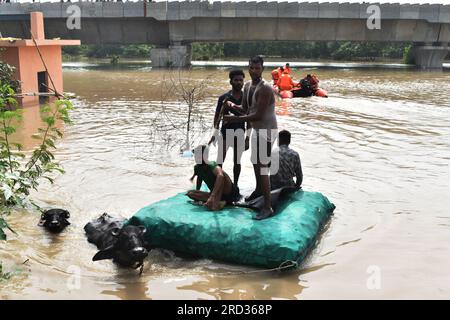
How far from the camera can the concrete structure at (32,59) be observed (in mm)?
15367

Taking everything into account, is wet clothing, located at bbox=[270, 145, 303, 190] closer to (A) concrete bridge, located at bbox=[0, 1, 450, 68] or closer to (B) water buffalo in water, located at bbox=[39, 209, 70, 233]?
(B) water buffalo in water, located at bbox=[39, 209, 70, 233]

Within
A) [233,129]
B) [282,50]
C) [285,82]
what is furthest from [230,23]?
[233,129]

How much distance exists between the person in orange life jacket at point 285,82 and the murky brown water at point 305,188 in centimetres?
387

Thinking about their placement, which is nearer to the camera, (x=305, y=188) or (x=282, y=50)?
(x=305, y=188)

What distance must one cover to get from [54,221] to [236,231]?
2.23 m

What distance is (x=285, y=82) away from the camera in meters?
19.1

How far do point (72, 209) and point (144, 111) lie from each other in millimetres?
9074

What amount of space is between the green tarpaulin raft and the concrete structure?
33.6 ft

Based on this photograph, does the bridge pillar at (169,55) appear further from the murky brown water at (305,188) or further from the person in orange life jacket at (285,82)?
the murky brown water at (305,188)

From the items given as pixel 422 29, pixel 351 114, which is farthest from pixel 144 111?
pixel 422 29

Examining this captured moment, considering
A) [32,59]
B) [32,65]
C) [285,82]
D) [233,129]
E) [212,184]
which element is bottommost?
[212,184]

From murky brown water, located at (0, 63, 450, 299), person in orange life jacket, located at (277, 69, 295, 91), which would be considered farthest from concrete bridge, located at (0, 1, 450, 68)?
murky brown water, located at (0, 63, 450, 299)

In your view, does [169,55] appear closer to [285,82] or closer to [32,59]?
[285,82]

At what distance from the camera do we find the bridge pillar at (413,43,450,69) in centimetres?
3478
